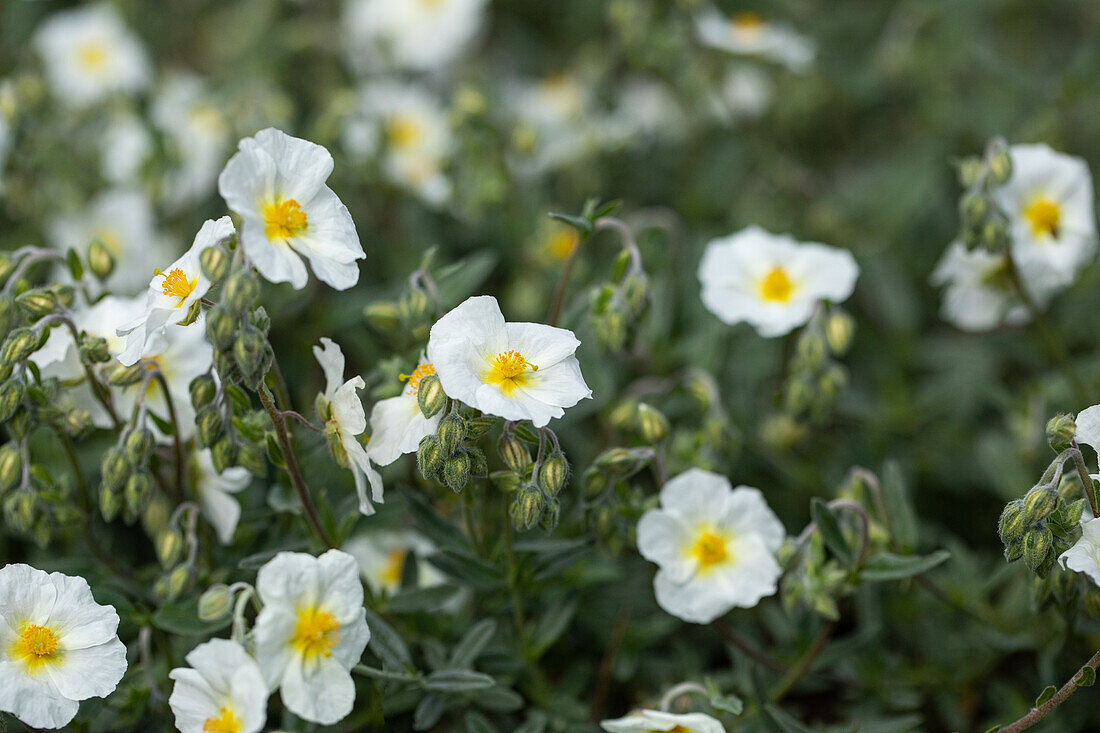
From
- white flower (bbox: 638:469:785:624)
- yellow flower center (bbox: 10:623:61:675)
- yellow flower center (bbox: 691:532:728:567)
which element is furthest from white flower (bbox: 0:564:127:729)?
yellow flower center (bbox: 691:532:728:567)

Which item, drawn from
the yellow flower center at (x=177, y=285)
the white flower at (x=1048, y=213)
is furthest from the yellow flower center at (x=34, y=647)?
the white flower at (x=1048, y=213)

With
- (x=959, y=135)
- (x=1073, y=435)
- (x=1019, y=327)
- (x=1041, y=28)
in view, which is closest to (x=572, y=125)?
(x=959, y=135)

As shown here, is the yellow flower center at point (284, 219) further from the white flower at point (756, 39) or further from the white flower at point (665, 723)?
the white flower at point (756, 39)

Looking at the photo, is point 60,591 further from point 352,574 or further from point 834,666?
point 834,666

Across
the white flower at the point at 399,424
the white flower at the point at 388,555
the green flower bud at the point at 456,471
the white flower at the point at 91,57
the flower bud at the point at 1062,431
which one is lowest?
the white flower at the point at 388,555

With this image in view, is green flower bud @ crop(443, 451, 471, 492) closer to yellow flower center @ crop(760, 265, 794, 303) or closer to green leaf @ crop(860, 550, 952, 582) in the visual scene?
green leaf @ crop(860, 550, 952, 582)

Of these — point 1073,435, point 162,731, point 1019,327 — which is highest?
point 1073,435
